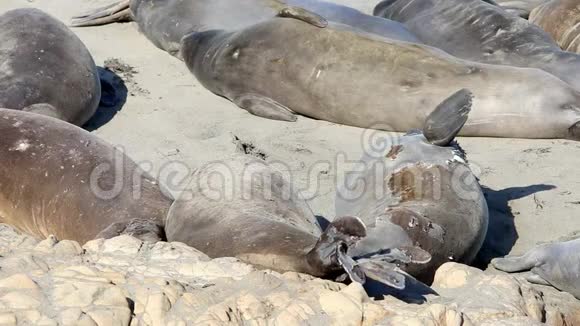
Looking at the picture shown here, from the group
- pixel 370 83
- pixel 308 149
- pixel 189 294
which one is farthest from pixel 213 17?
pixel 189 294

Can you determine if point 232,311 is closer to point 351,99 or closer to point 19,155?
point 19,155

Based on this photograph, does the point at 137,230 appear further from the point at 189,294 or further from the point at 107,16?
the point at 107,16

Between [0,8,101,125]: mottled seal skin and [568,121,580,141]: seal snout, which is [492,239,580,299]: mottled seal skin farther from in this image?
[0,8,101,125]: mottled seal skin

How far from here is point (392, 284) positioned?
2.88 metres

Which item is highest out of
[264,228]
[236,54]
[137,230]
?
[264,228]

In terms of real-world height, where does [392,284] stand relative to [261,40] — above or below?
above

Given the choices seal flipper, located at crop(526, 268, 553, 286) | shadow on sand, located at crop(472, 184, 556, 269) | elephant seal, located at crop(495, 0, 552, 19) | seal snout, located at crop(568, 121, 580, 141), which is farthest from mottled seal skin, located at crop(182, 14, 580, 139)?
elephant seal, located at crop(495, 0, 552, 19)

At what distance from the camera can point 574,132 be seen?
600 cm

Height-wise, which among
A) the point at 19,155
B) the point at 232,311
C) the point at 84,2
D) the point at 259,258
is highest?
the point at 232,311

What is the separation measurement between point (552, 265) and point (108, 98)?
330 cm

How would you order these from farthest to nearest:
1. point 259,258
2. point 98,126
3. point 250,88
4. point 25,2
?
point 25,2
point 250,88
point 98,126
point 259,258

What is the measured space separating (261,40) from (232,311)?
165 inches

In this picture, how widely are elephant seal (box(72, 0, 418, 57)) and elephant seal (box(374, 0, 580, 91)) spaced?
25 cm

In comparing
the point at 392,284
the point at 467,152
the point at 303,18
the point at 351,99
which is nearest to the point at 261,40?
the point at 303,18
